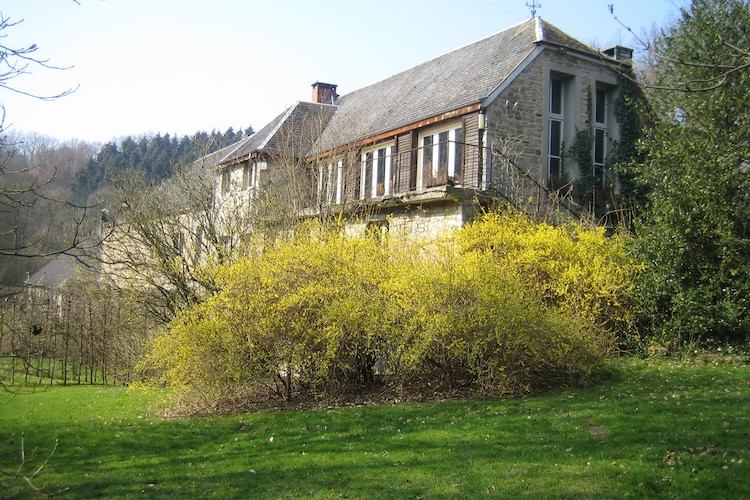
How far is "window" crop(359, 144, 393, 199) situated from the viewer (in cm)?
1938

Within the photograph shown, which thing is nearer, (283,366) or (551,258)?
(283,366)

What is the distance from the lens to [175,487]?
23.5ft

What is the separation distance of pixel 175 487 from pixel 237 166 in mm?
19028

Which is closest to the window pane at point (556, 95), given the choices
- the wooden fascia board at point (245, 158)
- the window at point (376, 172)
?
the window at point (376, 172)

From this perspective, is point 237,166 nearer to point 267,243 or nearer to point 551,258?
point 267,243

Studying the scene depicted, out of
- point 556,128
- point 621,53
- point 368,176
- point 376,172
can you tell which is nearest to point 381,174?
point 376,172

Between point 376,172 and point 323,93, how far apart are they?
10210 millimetres

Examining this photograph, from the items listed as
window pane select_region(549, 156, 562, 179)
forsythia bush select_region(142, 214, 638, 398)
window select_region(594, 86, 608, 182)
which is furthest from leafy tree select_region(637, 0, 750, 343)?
window select_region(594, 86, 608, 182)

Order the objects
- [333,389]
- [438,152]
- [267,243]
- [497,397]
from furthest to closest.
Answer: [438,152] → [267,243] → [333,389] → [497,397]

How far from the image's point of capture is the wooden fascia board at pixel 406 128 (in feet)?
55.2

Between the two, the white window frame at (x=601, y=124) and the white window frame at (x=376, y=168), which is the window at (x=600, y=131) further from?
the white window frame at (x=376, y=168)

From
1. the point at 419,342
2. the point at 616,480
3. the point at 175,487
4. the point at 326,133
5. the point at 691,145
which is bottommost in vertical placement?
the point at 175,487

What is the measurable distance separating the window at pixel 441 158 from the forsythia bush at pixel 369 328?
16.9 feet

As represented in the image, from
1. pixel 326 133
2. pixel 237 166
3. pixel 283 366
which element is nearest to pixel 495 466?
pixel 283 366
